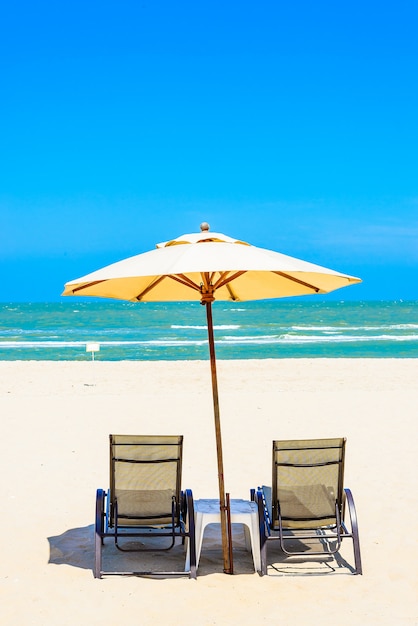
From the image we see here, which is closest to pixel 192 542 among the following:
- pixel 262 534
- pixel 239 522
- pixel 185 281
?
pixel 239 522

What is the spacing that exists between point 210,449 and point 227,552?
141 inches

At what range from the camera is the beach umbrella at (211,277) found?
389 centimetres

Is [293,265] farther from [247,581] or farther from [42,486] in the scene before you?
[42,486]

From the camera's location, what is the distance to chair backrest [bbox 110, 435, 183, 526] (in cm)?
429

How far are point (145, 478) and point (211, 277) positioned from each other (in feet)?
4.36

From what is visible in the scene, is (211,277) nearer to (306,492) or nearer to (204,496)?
(306,492)

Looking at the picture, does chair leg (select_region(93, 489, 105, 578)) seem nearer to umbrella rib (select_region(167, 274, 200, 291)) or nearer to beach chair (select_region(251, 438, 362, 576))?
beach chair (select_region(251, 438, 362, 576))

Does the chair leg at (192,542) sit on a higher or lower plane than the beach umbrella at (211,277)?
lower

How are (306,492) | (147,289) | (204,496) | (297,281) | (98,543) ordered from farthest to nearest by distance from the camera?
(204,496)
(147,289)
(297,281)
(306,492)
(98,543)

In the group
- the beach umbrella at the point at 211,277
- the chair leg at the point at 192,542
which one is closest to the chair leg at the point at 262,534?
the beach umbrella at the point at 211,277

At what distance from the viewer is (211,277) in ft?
15.2

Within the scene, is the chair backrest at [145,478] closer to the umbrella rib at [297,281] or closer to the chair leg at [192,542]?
the chair leg at [192,542]

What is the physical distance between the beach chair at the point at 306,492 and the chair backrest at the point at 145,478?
0.55 m

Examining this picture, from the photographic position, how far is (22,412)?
10414mm
